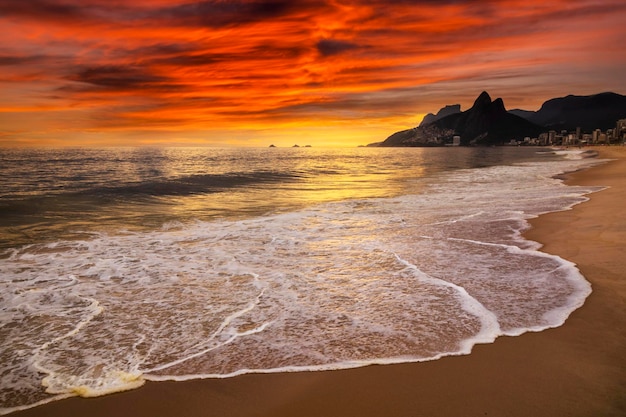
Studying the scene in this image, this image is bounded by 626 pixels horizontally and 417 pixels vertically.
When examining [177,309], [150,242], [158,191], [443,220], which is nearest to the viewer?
[177,309]

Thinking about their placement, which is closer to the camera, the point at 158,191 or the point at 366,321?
the point at 366,321

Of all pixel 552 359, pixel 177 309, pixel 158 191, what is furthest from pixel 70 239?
pixel 158 191

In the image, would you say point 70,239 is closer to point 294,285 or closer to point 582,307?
point 294,285

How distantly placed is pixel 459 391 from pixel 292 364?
1.81m

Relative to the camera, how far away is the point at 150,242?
11867 mm

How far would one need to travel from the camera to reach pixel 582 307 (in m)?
6.11

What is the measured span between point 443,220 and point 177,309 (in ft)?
32.8

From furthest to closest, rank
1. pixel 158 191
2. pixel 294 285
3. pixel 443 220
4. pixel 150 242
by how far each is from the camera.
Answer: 1. pixel 158 191
2. pixel 443 220
3. pixel 150 242
4. pixel 294 285

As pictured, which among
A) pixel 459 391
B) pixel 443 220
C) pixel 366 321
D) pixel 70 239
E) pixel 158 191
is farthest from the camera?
pixel 158 191

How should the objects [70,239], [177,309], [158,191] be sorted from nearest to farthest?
[177,309]
[70,239]
[158,191]

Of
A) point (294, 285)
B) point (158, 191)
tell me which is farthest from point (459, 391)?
point (158, 191)

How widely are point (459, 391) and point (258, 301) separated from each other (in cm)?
354

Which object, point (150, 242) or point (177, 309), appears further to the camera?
point (150, 242)

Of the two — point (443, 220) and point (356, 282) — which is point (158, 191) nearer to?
point (443, 220)
